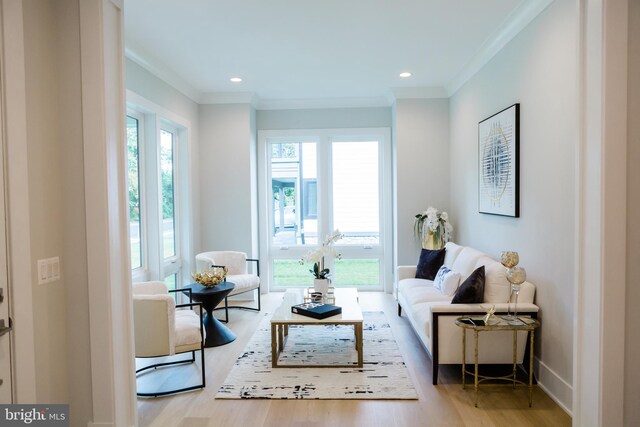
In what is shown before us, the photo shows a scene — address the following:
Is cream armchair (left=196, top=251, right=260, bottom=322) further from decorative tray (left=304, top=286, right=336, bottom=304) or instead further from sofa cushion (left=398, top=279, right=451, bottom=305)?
sofa cushion (left=398, top=279, right=451, bottom=305)

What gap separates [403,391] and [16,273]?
2.46 metres

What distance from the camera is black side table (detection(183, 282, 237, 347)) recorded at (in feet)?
12.9

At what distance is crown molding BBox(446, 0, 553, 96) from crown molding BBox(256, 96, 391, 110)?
132 cm

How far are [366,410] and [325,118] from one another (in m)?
4.29

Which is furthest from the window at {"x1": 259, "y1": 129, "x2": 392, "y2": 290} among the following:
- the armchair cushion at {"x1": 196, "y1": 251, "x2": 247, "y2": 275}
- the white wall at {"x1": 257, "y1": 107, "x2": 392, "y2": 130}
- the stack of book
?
the stack of book

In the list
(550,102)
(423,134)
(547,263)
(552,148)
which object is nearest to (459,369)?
(547,263)

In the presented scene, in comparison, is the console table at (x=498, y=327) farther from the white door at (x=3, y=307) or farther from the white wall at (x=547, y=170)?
the white door at (x=3, y=307)

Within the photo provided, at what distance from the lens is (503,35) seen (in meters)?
3.56

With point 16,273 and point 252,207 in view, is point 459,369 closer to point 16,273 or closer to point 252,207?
point 16,273

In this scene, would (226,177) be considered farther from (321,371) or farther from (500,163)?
(500,163)

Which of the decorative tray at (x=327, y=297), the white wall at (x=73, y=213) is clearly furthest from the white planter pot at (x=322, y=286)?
the white wall at (x=73, y=213)

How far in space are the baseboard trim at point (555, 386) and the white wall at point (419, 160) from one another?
2.70 m

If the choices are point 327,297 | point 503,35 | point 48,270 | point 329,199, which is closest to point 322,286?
point 327,297

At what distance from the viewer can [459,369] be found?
3348 millimetres
